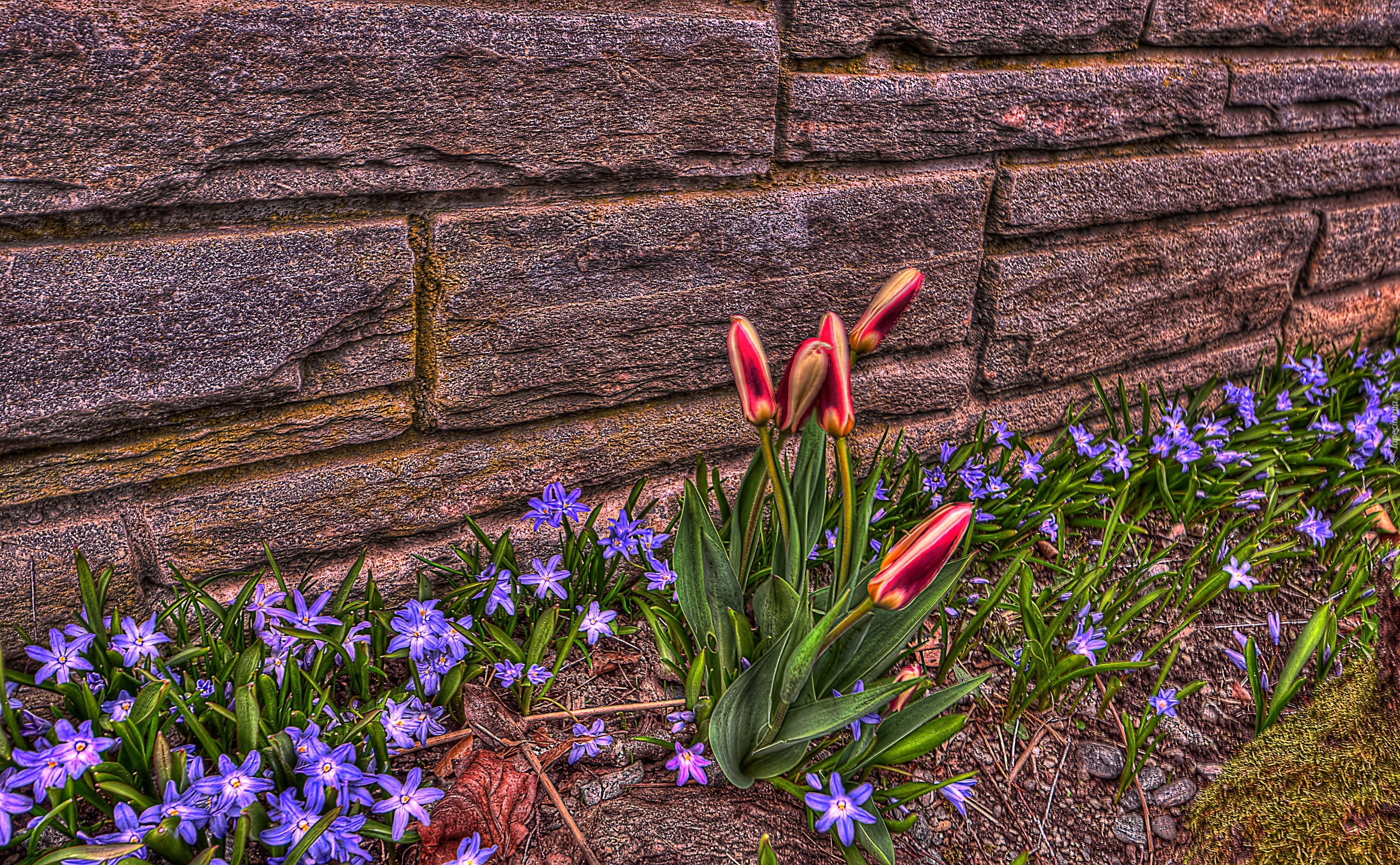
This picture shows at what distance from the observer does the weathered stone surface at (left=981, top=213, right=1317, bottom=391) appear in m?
2.17

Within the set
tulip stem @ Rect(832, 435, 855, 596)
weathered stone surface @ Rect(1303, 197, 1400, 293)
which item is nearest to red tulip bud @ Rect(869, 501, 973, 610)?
tulip stem @ Rect(832, 435, 855, 596)

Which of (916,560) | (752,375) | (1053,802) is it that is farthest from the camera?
(1053,802)

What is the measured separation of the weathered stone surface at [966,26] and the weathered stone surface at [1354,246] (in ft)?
3.85

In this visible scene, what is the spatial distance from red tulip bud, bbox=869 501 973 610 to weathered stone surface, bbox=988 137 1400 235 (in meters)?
1.26

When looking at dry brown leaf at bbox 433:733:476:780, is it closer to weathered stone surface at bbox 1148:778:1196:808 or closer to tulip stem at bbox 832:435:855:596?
tulip stem at bbox 832:435:855:596

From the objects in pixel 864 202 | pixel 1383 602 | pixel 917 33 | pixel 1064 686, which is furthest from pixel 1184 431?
pixel 917 33

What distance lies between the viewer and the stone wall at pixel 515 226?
130cm

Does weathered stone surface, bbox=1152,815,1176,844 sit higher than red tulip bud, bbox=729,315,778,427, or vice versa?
red tulip bud, bbox=729,315,778,427

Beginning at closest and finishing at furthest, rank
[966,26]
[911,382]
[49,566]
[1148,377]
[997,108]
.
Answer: [49,566], [966,26], [997,108], [911,382], [1148,377]

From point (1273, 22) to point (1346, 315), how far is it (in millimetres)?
1211

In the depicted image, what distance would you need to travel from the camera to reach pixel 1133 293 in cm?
234

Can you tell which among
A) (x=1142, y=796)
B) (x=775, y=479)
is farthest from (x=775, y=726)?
(x=1142, y=796)

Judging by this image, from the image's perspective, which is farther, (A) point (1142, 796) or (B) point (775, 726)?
(A) point (1142, 796)

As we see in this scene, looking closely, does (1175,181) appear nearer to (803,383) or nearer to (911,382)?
(911,382)
